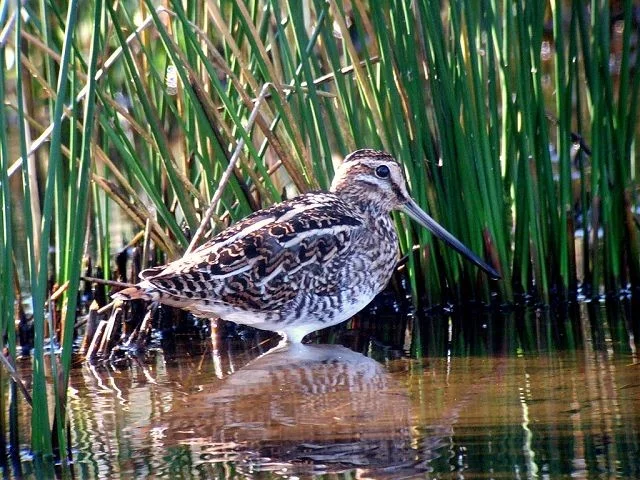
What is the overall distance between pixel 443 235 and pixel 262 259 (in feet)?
3.20

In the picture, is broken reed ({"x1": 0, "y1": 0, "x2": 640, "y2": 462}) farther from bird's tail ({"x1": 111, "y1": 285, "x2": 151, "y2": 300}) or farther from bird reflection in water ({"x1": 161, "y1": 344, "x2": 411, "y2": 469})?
bird reflection in water ({"x1": 161, "y1": 344, "x2": 411, "y2": 469})

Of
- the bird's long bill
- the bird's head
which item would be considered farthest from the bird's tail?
the bird's long bill

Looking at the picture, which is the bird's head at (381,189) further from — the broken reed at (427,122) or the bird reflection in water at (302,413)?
the bird reflection in water at (302,413)

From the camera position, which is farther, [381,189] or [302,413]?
[381,189]

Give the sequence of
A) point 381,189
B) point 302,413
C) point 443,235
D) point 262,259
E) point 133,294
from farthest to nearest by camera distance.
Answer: point 381,189 → point 443,235 → point 262,259 → point 133,294 → point 302,413

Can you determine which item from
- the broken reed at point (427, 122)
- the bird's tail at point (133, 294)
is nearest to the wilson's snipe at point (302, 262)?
the bird's tail at point (133, 294)

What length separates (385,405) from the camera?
506 cm

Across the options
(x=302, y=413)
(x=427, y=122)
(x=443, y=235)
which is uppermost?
(x=427, y=122)

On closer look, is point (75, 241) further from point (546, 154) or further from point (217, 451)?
point (546, 154)

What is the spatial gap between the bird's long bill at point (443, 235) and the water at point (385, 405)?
0.33 m

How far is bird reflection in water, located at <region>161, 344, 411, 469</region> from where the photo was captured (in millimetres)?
4414

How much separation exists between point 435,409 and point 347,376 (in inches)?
32.0

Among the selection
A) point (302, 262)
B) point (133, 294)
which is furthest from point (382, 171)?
point (133, 294)

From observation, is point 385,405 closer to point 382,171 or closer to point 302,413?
point 302,413
